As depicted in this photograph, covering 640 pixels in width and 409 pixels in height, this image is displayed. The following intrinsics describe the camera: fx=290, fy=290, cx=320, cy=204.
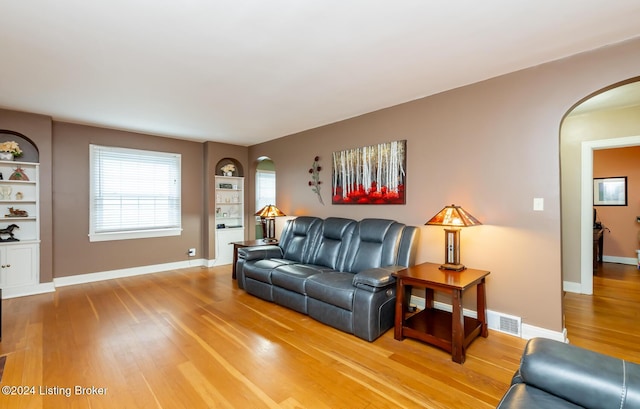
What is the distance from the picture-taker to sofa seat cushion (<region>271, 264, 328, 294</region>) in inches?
126

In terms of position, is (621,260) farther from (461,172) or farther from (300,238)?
(300,238)

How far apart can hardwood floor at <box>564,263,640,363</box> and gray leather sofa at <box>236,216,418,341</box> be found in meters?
1.66

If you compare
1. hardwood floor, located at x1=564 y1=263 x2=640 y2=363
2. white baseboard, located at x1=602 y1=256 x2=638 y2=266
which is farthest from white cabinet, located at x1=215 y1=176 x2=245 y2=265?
white baseboard, located at x1=602 y1=256 x2=638 y2=266

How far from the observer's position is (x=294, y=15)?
74.6 inches

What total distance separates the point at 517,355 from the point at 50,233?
579 cm

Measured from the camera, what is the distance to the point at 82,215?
4.54m

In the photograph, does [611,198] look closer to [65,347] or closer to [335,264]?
[335,264]

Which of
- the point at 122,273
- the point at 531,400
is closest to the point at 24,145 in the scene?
the point at 122,273

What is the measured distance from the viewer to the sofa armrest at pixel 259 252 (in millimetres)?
4070

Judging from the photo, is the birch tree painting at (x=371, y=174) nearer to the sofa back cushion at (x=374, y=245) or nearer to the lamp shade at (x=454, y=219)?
the sofa back cushion at (x=374, y=245)

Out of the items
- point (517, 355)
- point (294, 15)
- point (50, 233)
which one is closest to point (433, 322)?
point (517, 355)

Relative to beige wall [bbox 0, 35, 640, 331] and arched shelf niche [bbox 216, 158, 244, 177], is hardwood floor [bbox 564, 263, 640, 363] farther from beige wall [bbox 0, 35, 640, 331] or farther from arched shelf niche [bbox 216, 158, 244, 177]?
arched shelf niche [bbox 216, 158, 244, 177]

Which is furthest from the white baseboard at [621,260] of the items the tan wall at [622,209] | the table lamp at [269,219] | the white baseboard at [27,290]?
the white baseboard at [27,290]

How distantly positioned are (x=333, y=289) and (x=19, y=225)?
15.0ft
